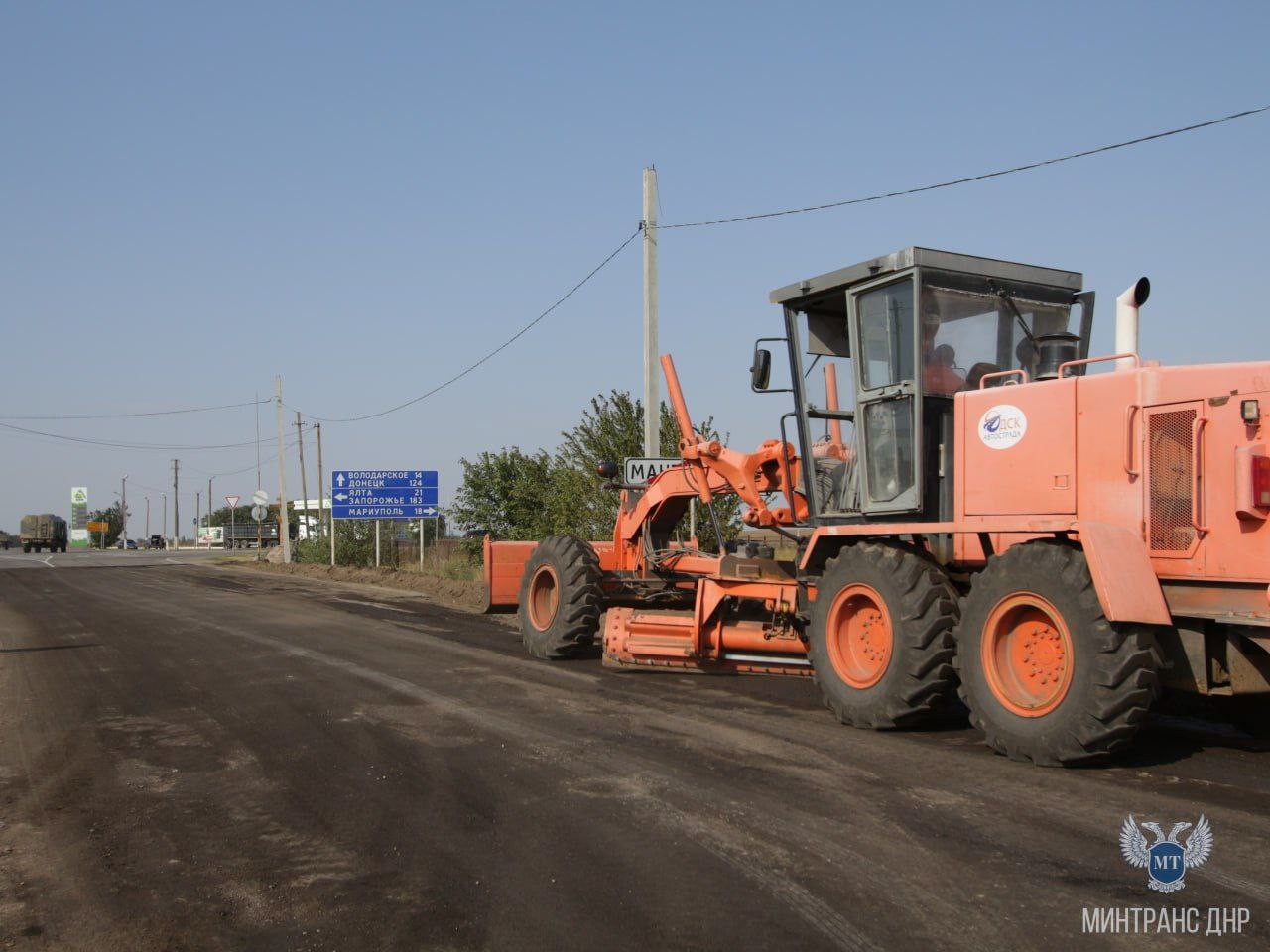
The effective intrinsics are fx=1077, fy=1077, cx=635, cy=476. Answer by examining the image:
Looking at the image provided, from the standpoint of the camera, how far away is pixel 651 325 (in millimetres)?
17031

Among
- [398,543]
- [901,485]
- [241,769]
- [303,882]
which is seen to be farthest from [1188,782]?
[398,543]

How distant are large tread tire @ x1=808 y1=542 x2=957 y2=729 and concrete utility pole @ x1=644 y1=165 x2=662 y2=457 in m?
8.93

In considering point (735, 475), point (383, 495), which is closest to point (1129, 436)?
point (735, 475)

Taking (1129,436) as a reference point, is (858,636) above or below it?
below

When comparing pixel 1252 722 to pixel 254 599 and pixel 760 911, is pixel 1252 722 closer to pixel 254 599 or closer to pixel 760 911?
pixel 760 911

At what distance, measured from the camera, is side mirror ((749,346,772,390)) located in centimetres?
891

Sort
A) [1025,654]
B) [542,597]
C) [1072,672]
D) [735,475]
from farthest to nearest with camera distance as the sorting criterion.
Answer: [542,597] < [735,475] < [1025,654] < [1072,672]

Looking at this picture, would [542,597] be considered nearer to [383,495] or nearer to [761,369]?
[761,369]

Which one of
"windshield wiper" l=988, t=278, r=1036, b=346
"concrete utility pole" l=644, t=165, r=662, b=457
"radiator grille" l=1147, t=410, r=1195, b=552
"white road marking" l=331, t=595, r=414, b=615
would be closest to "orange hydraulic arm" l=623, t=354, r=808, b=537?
"windshield wiper" l=988, t=278, r=1036, b=346

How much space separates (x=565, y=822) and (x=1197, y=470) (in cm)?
401

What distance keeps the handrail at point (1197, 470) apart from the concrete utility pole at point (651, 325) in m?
10.6

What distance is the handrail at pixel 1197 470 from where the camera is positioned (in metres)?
6.07

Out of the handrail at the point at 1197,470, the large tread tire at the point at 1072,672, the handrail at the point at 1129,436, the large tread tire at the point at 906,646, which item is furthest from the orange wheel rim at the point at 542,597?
the handrail at the point at 1197,470

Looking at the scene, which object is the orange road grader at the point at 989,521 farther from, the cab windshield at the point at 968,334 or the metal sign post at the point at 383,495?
the metal sign post at the point at 383,495
